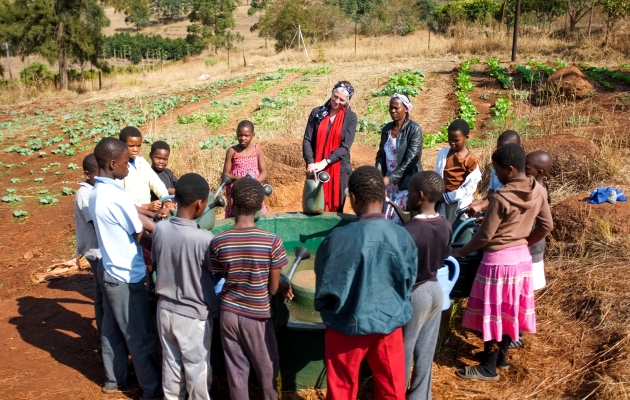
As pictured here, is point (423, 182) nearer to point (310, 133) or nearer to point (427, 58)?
point (310, 133)

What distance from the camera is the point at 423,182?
2844mm

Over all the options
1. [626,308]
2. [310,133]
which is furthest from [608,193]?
[310,133]

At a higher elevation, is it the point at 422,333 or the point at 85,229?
the point at 85,229

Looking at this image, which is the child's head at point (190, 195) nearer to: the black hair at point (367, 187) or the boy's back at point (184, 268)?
the boy's back at point (184, 268)

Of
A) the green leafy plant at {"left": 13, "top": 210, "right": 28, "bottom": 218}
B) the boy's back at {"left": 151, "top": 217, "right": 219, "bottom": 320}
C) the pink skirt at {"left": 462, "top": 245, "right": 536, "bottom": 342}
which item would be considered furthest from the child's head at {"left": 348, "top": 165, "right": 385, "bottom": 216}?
the green leafy plant at {"left": 13, "top": 210, "right": 28, "bottom": 218}

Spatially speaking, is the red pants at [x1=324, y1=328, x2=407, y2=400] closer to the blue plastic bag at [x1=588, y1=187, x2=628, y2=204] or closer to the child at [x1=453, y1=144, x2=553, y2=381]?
the child at [x1=453, y1=144, x2=553, y2=381]

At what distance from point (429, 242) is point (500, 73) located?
13.6 m

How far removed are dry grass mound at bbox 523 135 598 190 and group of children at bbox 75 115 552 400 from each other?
328 centimetres

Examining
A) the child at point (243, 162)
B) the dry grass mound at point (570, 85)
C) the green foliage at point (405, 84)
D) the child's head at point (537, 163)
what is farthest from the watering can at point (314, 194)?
the green foliage at point (405, 84)

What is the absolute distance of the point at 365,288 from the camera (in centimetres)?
250

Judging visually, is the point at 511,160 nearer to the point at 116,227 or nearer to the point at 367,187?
the point at 367,187

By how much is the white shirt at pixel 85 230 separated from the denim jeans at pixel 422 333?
186cm

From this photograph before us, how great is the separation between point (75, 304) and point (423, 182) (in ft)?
11.2

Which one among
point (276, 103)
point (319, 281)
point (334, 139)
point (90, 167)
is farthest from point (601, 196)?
point (276, 103)
